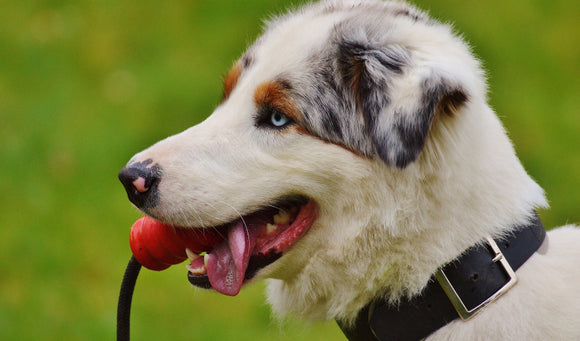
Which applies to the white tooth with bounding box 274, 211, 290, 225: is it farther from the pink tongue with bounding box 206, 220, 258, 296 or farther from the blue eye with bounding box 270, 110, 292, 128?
the blue eye with bounding box 270, 110, 292, 128

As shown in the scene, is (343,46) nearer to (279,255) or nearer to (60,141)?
(279,255)

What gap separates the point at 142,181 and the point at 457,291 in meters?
1.22

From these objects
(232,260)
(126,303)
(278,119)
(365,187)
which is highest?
(278,119)

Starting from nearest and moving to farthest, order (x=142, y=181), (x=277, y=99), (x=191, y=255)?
(x=142, y=181)
(x=277, y=99)
(x=191, y=255)

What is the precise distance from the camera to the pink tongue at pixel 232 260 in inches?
119

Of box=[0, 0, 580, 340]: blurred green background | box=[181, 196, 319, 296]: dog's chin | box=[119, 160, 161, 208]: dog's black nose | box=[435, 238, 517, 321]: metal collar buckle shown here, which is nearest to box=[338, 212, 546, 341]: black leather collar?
box=[435, 238, 517, 321]: metal collar buckle

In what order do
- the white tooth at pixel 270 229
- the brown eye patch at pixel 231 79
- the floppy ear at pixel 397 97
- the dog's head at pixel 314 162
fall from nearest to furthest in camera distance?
the floppy ear at pixel 397 97, the dog's head at pixel 314 162, the white tooth at pixel 270 229, the brown eye patch at pixel 231 79

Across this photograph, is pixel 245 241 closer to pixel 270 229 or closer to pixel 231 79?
pixel 270 229

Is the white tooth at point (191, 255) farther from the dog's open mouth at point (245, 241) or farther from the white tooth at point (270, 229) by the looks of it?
the white tooth at point (270, 229)

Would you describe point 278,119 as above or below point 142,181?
above

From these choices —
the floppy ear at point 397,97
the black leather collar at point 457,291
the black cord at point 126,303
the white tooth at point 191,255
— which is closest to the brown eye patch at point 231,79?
the floppy ear at point 397,97

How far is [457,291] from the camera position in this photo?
2.78 metres

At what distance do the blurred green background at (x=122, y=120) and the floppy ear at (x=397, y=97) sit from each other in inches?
117

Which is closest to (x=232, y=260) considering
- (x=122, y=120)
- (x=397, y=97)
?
(x=397, y=97)
